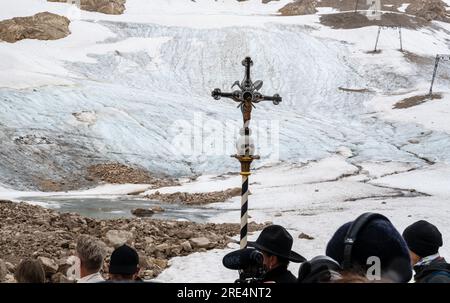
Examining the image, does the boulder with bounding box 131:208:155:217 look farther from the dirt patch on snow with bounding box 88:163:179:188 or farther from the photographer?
the photographer

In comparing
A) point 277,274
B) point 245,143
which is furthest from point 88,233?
point 277,274

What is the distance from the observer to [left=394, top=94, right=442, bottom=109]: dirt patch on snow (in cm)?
4297

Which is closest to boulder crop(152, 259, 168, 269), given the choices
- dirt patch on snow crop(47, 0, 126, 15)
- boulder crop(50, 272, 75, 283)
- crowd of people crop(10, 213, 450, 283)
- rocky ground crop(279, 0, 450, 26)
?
boulder crop(50, 272, 75, 283)

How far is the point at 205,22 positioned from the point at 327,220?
4476 centimetres

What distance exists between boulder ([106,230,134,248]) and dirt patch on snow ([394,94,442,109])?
114 ft

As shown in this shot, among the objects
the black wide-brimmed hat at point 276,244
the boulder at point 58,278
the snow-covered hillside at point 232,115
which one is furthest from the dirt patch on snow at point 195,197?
the black wide-brimmed hat at point 276,244

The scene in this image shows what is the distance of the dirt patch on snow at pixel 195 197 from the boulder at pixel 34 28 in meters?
33.2

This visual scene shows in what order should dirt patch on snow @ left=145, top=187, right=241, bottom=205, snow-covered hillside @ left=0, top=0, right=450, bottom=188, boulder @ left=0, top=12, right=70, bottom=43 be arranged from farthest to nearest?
boulder @ left=0, top=12, right=70, bottom=43
snow-covered hillside @ left=0, top=0, right=450, bottom=188
dirt patch on snow @ left=145, top=187, right=241, bottom=205

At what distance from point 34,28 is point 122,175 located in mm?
29840

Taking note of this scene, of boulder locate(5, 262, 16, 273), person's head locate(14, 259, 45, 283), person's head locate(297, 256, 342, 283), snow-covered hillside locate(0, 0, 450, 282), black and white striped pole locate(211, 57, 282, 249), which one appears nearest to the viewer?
person's head locate(297, 256, 342, 283)

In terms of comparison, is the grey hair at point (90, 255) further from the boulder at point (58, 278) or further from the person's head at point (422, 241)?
the boulder at point (58, 278)

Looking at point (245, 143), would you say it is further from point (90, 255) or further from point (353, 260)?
point (353, 260)
